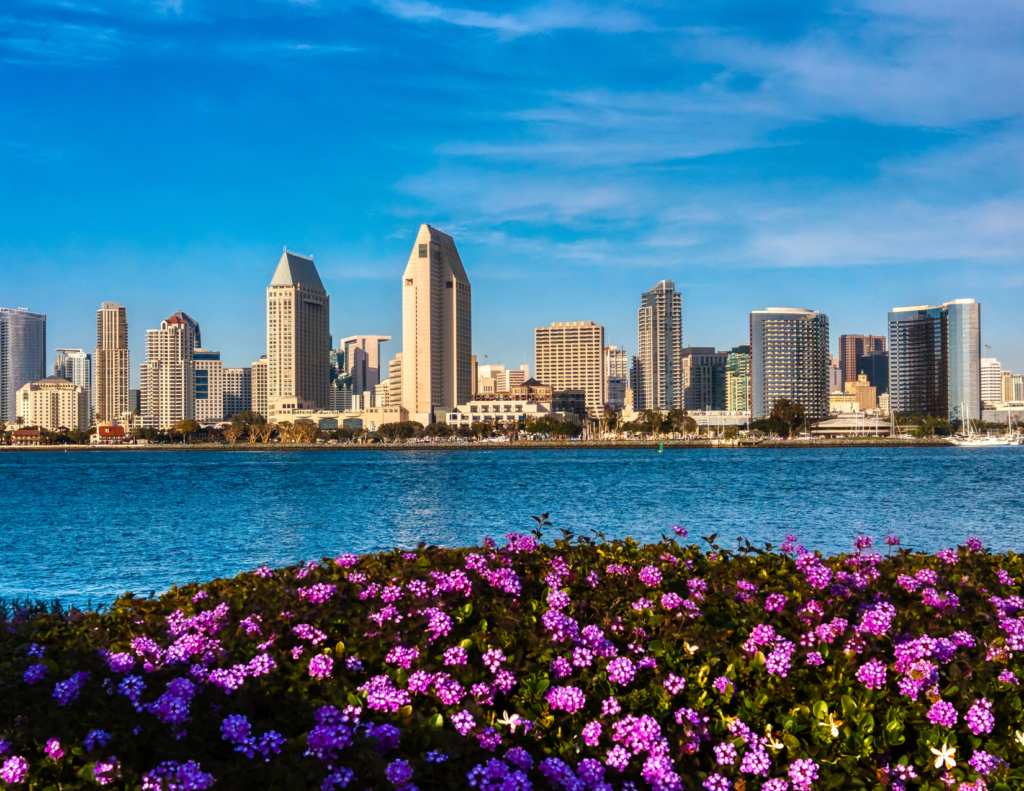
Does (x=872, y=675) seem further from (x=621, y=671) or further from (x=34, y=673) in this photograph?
(x=34, y=673)

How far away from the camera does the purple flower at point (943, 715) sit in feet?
17.4

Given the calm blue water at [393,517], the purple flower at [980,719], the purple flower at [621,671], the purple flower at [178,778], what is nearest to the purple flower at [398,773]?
the purple flower at [178,778]

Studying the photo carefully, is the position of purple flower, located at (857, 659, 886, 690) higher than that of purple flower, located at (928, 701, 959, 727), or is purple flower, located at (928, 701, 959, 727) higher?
purple flower, located at (857, 659, 886, 690)

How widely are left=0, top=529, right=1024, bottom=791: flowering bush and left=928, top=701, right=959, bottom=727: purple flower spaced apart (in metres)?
0.04

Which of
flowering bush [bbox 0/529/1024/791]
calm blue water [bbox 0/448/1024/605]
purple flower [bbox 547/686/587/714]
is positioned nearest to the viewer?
flowering bush [bbox 0/529/1024/791]

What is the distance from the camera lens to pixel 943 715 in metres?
5.32

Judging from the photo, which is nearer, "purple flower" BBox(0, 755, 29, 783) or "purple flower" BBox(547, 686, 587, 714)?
"purple flower" BBox(0, 755, 29, 783)

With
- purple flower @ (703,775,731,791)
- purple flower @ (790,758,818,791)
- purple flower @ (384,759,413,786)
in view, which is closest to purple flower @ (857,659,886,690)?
purple flower @ (790,758,818,791)

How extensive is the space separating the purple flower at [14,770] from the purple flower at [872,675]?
5264 millimetres

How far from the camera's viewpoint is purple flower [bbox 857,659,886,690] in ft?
18.6

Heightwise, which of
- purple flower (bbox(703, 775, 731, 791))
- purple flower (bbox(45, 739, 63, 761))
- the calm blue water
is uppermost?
purple flower (bbox(45, 739, 63, 761))

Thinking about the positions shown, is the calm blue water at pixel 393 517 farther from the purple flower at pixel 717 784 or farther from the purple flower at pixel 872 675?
the purple flower at pixel 872 675

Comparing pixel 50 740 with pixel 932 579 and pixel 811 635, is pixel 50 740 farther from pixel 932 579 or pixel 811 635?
pixel 932 579

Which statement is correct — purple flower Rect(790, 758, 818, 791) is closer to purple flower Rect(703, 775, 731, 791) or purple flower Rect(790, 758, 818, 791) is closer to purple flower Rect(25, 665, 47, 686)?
purple flower Rect(703, 775, 731, 791)
